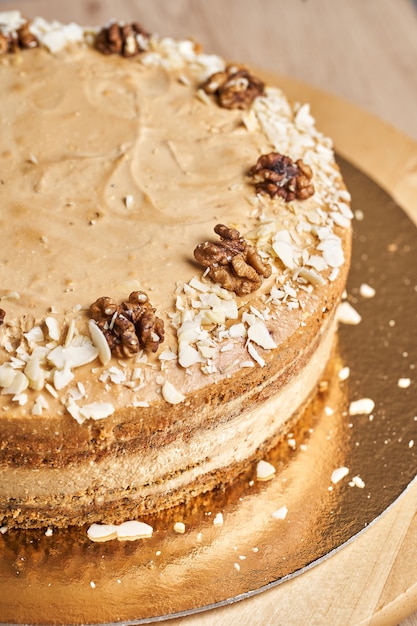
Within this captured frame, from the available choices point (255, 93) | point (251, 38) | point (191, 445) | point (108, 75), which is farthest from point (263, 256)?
point (251, 38)

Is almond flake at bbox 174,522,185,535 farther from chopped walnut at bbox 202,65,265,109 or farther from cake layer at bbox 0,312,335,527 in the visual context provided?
chopped walnut at bbox 202,65,265,109

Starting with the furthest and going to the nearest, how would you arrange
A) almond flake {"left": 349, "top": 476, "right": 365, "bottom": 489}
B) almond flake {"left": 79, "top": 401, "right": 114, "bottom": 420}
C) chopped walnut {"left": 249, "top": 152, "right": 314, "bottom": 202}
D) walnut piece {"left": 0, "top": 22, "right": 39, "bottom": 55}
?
walnut piece {"left": 0, "top": 22, "right": 39, "bottom": 55} → chopped walnut {"left": 249, "top": 152, "right": 314, "bottom": 202} → almond flake {"left": 349, "top": 476, "right": 365, "bottom": 489} → almond flake {"left": 79, "top": 401, "right": 114, "bottom": 420}

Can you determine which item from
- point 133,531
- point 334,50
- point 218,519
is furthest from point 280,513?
point 334,50

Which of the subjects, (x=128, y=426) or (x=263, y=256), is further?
(x=263, y=256)

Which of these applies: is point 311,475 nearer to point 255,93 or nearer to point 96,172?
point 96,172

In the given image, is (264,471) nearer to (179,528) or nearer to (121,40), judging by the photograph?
(179,528)

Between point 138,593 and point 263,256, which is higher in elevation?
point 263,256

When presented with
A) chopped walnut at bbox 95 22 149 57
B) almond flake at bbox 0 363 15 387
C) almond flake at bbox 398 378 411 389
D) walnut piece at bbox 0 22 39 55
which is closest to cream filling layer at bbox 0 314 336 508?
almond flake at bbox 0 363 15 387

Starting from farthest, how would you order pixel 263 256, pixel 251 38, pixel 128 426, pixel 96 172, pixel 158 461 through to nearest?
pixel 251 38 → pixel 96 172 → pixel 263 256 → pixel 158 461 → pixel 128 426
